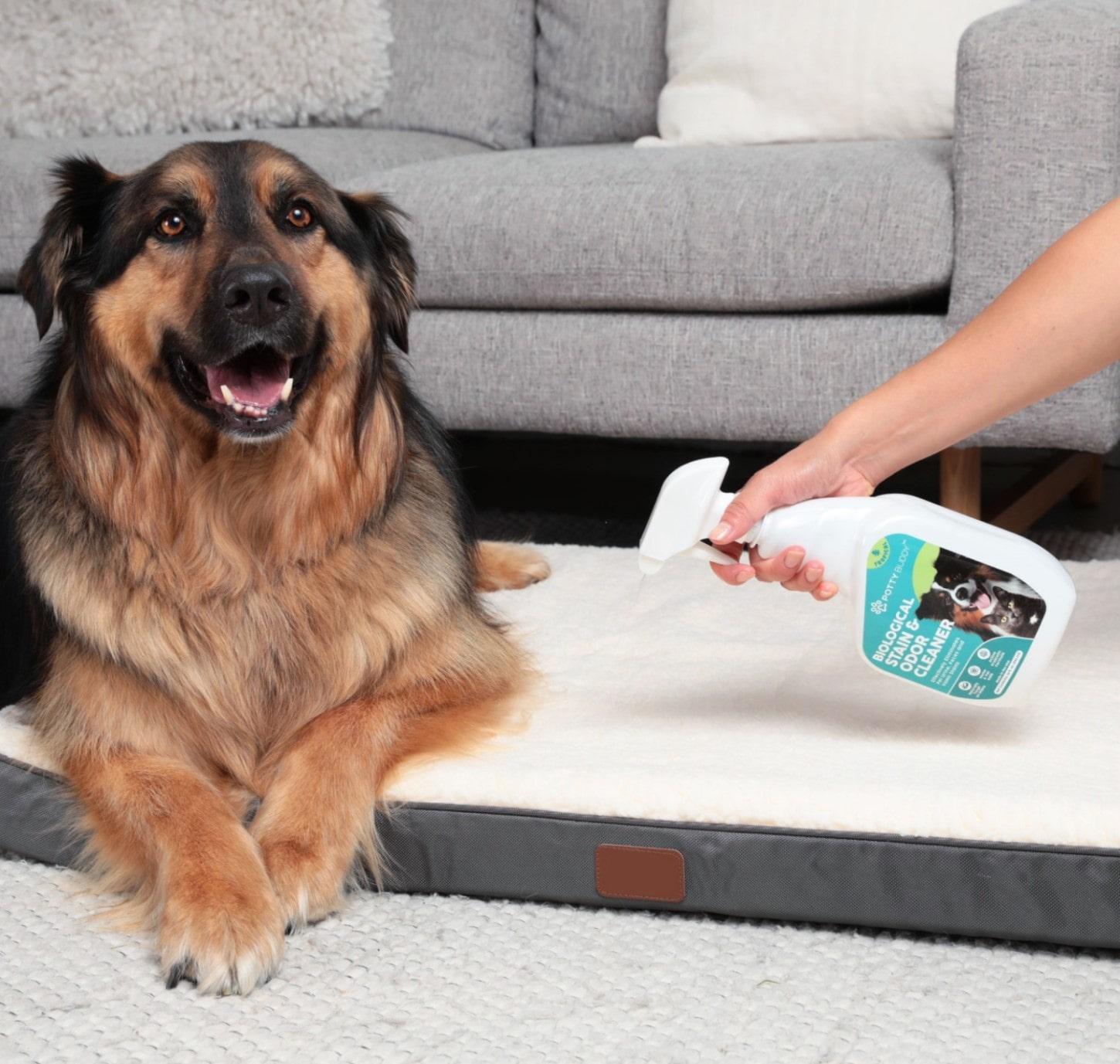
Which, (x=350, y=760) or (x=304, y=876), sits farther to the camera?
(x=350, y=760)

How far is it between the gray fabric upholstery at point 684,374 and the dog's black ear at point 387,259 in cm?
70

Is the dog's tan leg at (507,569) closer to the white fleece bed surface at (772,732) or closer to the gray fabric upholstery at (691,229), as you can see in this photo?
the white fleece bed surface at (772,732)

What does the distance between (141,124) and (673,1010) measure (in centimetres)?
295

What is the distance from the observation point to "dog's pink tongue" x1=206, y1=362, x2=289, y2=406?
1.69m

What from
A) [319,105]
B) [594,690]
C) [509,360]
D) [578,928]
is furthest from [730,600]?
[319,105]

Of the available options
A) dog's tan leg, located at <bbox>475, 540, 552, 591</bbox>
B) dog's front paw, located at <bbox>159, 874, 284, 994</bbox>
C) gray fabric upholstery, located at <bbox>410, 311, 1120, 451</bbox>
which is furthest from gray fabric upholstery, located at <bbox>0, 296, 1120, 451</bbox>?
dog's front paw, located at <bbox>159, 874, 284, 994</bbox>

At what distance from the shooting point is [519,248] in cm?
259

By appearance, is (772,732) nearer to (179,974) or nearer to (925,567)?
(925,567)

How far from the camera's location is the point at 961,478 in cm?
254

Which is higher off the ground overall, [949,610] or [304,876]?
[949,610]

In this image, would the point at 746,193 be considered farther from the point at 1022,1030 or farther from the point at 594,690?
the point at 1022,1030

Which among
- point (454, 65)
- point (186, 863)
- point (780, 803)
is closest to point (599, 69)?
point (454, 65)

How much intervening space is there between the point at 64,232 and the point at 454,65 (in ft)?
7.12

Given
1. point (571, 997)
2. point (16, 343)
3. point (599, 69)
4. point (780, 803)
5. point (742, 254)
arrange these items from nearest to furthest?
point (571, 997) → point (780, 803) → point (742, 254) → point (16, 343) → point (599, 69)
